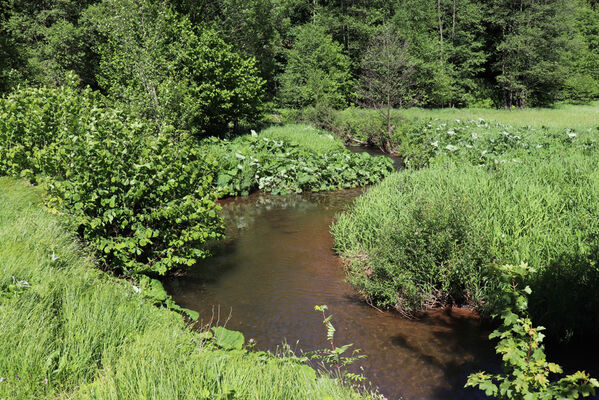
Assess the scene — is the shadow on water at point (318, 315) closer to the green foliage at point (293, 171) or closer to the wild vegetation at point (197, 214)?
the wild vegetation at point (197, 214)

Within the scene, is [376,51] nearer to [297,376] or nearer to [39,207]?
[39,207]

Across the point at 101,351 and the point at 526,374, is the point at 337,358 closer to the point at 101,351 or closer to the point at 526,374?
the point at 526,374

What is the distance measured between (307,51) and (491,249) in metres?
33.6

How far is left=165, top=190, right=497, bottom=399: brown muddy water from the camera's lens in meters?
4.51

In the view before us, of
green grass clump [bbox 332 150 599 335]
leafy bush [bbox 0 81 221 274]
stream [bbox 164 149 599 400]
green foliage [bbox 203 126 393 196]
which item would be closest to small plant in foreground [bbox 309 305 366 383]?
stream [bbox 164 149 599 400]

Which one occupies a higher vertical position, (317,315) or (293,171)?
(293,171)

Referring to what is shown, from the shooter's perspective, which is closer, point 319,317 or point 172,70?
point 319,317

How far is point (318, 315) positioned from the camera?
5867 mm

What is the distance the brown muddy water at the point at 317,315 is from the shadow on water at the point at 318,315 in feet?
0.04

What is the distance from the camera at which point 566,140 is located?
38.8 feet

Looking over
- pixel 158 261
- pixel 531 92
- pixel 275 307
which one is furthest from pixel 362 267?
pixel 531 92

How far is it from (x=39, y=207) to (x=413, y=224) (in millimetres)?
5759

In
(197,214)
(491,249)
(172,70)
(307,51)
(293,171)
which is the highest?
(307,51)

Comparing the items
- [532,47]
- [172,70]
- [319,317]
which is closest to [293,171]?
[172,70]
